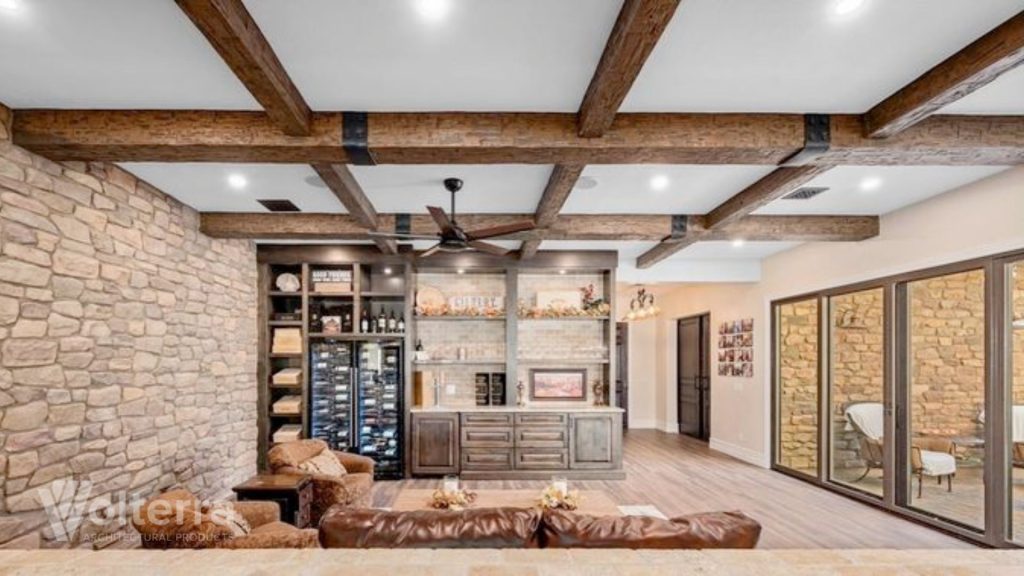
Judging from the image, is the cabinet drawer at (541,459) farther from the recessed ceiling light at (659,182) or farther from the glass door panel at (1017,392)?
the glass door panel at (1017,392)

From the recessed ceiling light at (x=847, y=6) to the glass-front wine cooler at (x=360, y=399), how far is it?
5.97m

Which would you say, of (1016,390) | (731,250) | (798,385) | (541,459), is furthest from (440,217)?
(798,385)

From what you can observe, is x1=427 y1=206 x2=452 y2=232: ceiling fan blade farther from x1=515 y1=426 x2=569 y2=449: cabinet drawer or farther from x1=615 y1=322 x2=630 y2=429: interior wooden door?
x1=615 y1=322 x2=630 y2=429: interior wooden door

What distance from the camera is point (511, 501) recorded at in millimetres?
4750

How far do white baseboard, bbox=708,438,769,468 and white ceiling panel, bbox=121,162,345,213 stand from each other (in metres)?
6.27

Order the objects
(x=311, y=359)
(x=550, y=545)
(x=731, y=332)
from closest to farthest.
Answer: (x=550, y=545), (x=311, y=359), (x=731, y=332)

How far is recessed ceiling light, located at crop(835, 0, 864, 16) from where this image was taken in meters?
2.31

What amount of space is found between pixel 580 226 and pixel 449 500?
9.11ft

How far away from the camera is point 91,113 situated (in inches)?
134

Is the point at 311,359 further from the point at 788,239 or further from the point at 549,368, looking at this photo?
the point at 788,239

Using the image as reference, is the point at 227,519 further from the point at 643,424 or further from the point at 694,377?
the point at 643,424

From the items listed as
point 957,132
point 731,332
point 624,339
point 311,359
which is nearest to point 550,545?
point 957,132

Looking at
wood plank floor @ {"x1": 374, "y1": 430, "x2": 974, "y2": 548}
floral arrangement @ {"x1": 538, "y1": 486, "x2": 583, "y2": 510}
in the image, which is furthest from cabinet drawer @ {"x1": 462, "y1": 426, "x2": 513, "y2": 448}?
floral arrangement @ {"x1": 538, "y1": 486, "x2": 583, "y2": 510}

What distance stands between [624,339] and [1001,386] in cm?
775
